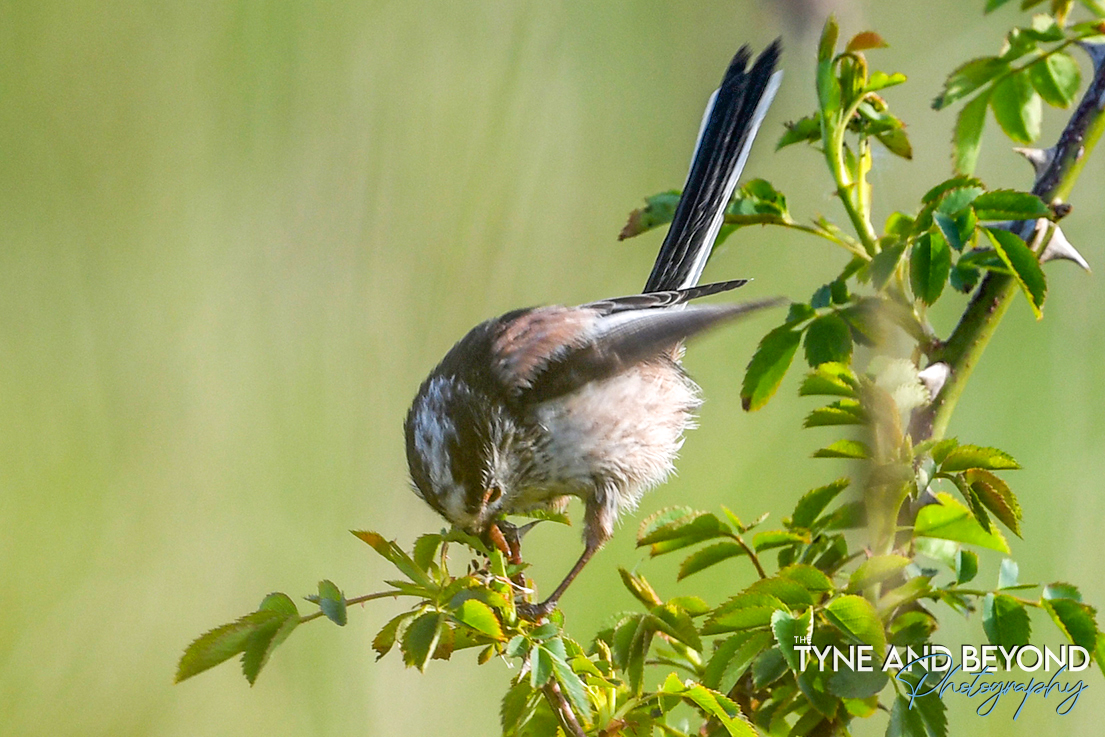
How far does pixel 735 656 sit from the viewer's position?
51.4 inches

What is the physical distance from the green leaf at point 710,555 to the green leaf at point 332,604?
1.80 ft

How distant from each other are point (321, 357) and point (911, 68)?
209 centimetres

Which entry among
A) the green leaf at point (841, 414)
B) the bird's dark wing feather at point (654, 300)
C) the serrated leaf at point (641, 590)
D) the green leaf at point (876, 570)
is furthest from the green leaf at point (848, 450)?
the bird's dark wing feather at point (654, 300)

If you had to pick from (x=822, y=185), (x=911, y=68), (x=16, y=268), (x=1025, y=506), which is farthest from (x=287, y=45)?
(x=1025, y=506)

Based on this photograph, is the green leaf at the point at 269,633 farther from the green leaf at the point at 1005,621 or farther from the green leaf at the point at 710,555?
the green leaf at the point at 1005,621

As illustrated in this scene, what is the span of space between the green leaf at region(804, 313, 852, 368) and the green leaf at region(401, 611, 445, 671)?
0.72 metres

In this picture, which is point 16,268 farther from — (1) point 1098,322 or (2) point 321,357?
(1) point 1098,322

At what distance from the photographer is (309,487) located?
2.89m

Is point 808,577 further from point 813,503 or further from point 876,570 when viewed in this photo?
point 813,503

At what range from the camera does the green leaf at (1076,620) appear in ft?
4.24

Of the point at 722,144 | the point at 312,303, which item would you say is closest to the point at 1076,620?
the point at 722,144

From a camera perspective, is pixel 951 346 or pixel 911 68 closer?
pixel 951 346

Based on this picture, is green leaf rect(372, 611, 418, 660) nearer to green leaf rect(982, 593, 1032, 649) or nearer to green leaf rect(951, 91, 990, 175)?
green leaf rect(982, 593, 1032, 649)

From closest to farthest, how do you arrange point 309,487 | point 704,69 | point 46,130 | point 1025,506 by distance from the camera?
point 1025,506
point 309,487
point 46,130
point 704,69
